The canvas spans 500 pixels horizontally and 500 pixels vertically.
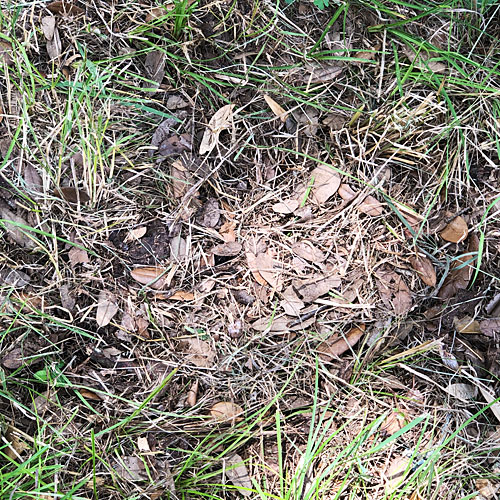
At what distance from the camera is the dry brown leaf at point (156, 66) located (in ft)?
7.10

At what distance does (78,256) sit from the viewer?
2100mm

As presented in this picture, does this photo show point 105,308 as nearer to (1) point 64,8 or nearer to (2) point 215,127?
(2) point 215,127

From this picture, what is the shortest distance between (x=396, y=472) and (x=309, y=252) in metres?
0.96

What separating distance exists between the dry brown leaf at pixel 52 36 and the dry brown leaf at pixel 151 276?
96 cm

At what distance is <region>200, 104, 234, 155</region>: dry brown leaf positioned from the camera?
2.17 m

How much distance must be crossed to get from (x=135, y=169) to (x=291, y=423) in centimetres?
124

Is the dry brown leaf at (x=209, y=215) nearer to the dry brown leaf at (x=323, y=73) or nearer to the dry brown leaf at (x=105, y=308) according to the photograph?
the dry brown leaf at (x=105, y=308)

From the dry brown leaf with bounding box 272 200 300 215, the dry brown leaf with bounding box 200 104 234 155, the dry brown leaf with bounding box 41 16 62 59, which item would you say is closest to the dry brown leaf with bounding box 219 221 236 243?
the dry brown leaf with bounding box 272 200 300 215

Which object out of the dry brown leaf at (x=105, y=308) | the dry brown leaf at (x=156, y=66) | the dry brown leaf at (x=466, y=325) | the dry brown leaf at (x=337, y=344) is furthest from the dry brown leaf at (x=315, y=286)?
the dry brown leaf at (x=156, y=66)

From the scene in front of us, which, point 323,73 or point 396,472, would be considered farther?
point 323,73

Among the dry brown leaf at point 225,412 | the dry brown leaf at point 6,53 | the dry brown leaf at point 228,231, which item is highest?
the dry brown leaf at point 6,53

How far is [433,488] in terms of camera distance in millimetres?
2076

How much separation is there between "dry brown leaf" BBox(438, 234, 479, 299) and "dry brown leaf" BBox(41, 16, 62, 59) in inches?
74.4

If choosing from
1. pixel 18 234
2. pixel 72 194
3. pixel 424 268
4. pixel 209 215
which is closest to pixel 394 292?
pixel 424 268
